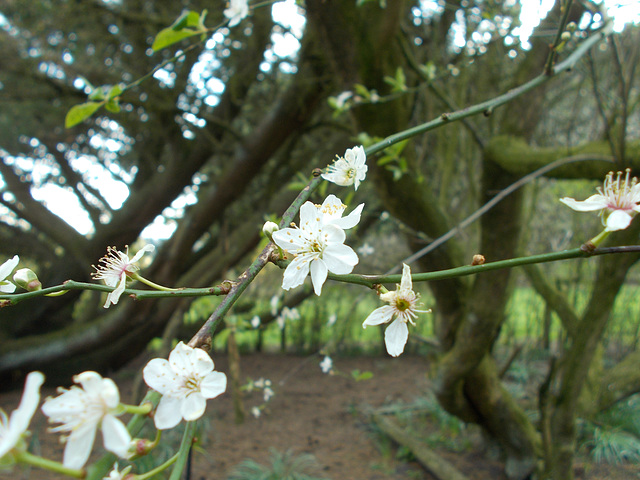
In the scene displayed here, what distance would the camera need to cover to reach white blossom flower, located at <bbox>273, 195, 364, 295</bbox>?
499 mm

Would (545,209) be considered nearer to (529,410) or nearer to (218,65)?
(529,410)

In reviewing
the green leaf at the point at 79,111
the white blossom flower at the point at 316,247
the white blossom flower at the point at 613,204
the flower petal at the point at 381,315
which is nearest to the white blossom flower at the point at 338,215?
the white blossom flower at the point at 316,247

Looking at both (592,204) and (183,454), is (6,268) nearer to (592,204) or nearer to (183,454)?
(183,454)

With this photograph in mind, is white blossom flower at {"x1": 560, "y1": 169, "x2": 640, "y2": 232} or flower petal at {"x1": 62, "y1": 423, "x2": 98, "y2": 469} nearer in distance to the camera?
flower petal at {"x1": 62, "y1": 423, "x2": 98, "y2": 469}

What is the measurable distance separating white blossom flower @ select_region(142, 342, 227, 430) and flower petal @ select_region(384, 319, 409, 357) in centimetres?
21

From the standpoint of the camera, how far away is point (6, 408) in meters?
3.91

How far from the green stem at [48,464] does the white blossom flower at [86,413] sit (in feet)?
0.07

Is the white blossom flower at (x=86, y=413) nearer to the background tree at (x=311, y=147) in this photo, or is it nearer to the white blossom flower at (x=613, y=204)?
the white blossom flower at (x=613, y=204)

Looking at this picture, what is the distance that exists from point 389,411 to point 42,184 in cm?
408

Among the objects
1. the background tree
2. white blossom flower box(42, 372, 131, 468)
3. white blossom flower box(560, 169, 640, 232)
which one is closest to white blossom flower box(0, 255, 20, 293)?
white blossom flower box(42, 372, 131, 468)

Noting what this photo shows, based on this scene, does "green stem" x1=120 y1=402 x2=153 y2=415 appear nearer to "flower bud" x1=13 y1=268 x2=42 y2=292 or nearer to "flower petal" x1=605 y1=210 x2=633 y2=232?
"flower bud" x1=13 y1=268 x2=42 y2=292

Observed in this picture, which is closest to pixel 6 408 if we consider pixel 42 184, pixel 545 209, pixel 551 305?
pixel 42 184

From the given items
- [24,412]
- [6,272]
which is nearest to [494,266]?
[24,412]

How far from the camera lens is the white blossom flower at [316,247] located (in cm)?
50
